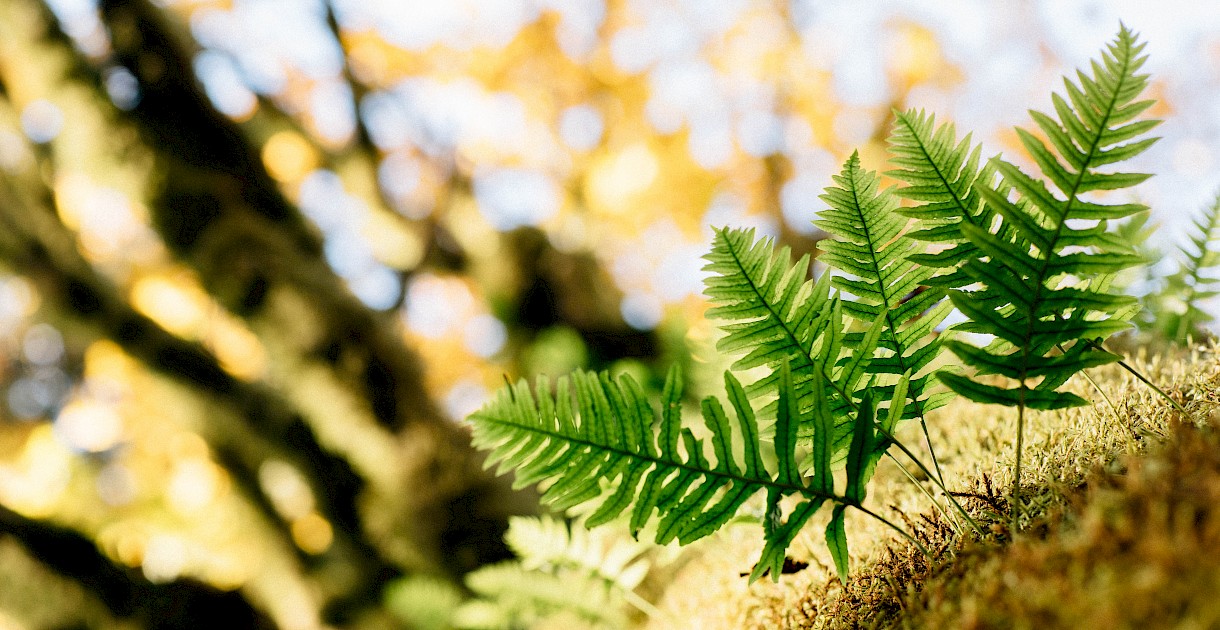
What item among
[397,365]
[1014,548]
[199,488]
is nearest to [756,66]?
A: [397,365]

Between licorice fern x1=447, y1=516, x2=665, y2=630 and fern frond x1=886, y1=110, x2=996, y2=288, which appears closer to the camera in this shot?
fern frond x1=886, y1=110, x2=996, y2=288

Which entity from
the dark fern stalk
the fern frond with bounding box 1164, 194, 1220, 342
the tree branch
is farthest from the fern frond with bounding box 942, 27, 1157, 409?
the tree branch

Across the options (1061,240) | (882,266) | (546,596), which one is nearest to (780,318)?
(882,266)

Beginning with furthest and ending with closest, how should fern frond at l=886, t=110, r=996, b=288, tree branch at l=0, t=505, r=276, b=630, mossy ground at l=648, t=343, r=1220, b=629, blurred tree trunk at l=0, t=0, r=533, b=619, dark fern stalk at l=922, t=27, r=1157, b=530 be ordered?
blurred tree trunk at l=0, t=0, r=533, b=619, tree branch at l=0, t=505, r=276, b=630, fern frond at l=886, t=110, r=996, b=288, dark fern stalk at l=922, t=27, r=1157, b=530, mossy ground at l=648, t=343, r=1220, b=629

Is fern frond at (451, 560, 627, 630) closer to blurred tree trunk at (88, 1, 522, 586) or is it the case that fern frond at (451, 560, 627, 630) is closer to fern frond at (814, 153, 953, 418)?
fern frond at (814, 153, 953, 418)

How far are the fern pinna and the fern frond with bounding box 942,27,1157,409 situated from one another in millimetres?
125

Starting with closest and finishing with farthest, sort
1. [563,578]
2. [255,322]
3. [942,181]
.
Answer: [942,181] → [563,578] → [255,322]

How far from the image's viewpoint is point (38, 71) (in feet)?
9.60

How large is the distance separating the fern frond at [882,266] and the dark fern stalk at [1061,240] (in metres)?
0.12

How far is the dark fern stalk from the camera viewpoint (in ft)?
2.02

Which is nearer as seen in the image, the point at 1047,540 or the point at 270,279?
the point at 1047,540

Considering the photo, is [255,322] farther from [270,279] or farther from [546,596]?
[546,596]

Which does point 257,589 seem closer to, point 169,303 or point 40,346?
point 169,303

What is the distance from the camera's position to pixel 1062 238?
0.66m
